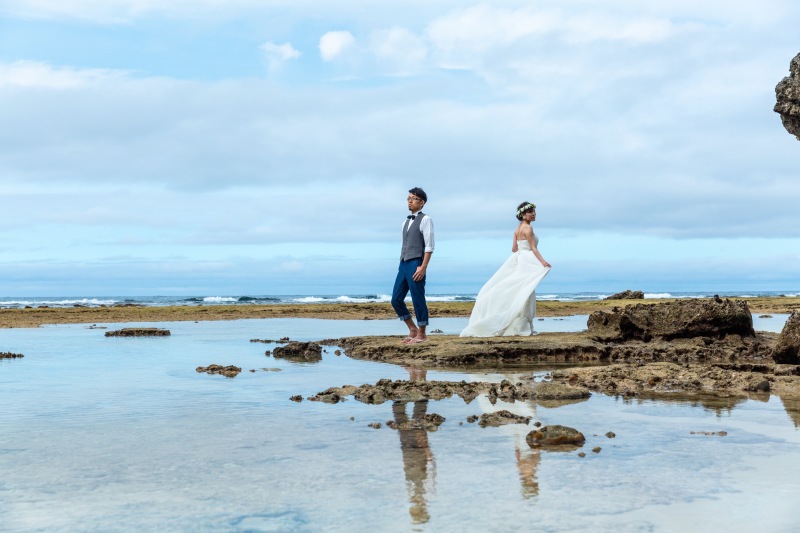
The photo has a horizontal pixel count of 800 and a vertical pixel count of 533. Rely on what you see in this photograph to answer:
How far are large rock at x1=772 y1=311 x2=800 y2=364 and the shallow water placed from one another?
125 inches

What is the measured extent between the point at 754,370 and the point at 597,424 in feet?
15.8

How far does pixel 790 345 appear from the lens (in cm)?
1044

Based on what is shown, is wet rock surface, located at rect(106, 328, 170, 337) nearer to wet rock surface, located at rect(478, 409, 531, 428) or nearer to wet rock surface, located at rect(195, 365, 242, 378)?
wet rock surface, located at rect(195, 365, 242, 378)

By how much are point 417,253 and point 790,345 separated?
5634mm

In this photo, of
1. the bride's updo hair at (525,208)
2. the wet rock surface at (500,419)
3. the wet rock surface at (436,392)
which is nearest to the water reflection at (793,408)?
the wet rock surface at (436,392)

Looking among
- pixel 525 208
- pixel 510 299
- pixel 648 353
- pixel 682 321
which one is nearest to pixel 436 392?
pixel 648 353

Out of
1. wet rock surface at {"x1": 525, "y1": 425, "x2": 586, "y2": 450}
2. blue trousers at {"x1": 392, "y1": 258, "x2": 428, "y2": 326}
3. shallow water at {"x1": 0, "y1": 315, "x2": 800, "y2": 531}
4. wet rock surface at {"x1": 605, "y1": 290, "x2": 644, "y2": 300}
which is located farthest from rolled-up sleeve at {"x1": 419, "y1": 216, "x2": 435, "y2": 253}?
wet rock surface at {"x1": 605, "y1": 290, "x2": 644, "y2": 300}

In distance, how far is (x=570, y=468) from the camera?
4.73 metres

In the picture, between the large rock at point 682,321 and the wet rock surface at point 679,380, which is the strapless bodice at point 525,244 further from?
the wet rock surface at point 679,380

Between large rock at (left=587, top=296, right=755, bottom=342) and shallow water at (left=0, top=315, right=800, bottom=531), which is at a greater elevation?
large rock at (left=587, top=296, right=755, bottom=342)

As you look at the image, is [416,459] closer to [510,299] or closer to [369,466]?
[369,466]

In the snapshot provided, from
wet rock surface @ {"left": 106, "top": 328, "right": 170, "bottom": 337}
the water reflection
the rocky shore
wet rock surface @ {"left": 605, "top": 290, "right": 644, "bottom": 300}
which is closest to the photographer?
the water reflection

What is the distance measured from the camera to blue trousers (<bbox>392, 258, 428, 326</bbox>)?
13.1m

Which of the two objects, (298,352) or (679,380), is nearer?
(679,380)
